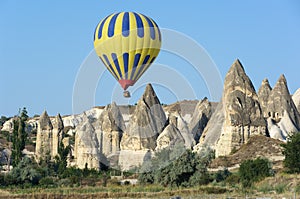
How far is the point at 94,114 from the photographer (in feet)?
434

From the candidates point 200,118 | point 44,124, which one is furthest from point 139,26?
point 44,124

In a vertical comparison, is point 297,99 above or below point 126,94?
above

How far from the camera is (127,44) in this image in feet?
144

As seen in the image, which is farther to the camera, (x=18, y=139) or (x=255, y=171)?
(x=18, y=139)

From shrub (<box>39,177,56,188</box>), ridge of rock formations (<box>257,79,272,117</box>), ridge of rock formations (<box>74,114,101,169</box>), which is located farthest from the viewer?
ridge of rock formations (<box>257,79,272,117</box>)

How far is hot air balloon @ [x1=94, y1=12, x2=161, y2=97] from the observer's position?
4381 centimetres

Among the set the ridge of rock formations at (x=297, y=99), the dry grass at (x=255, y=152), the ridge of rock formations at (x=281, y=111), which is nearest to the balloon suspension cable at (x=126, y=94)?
the dry grass at (x=255, y=152)

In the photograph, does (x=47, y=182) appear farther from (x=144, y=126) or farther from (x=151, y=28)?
(x=144, y=126)

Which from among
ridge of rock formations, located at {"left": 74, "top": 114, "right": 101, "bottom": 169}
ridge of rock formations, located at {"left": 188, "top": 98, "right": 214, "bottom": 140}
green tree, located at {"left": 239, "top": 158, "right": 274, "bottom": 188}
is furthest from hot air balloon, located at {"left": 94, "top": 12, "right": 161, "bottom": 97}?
ridge of rock formations, located at {"left": 188, "top": 98, "right": 214, "bottom": 140}

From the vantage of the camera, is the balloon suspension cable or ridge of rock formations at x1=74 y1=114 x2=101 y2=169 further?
ridge of rock formations at x1=74 y1=114 x2=101 y2=169

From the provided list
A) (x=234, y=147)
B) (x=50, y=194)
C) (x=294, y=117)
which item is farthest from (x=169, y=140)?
Result: (x=50, y=194)

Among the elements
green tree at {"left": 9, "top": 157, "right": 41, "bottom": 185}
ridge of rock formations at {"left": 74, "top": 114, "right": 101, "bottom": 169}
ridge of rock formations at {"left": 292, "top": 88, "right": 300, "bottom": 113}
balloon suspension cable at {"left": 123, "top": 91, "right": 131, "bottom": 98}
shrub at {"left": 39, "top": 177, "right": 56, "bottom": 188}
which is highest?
ridge of rock formations at {"left": 292, "top": 88, "right": 300, "bottom": 113}

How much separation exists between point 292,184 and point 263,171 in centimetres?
531

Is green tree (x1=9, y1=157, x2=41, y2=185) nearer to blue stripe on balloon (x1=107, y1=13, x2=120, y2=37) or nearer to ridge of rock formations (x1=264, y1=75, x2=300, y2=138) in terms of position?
blue stripe on balloon (x1=107, y1=13, x2=120, y2=37)
